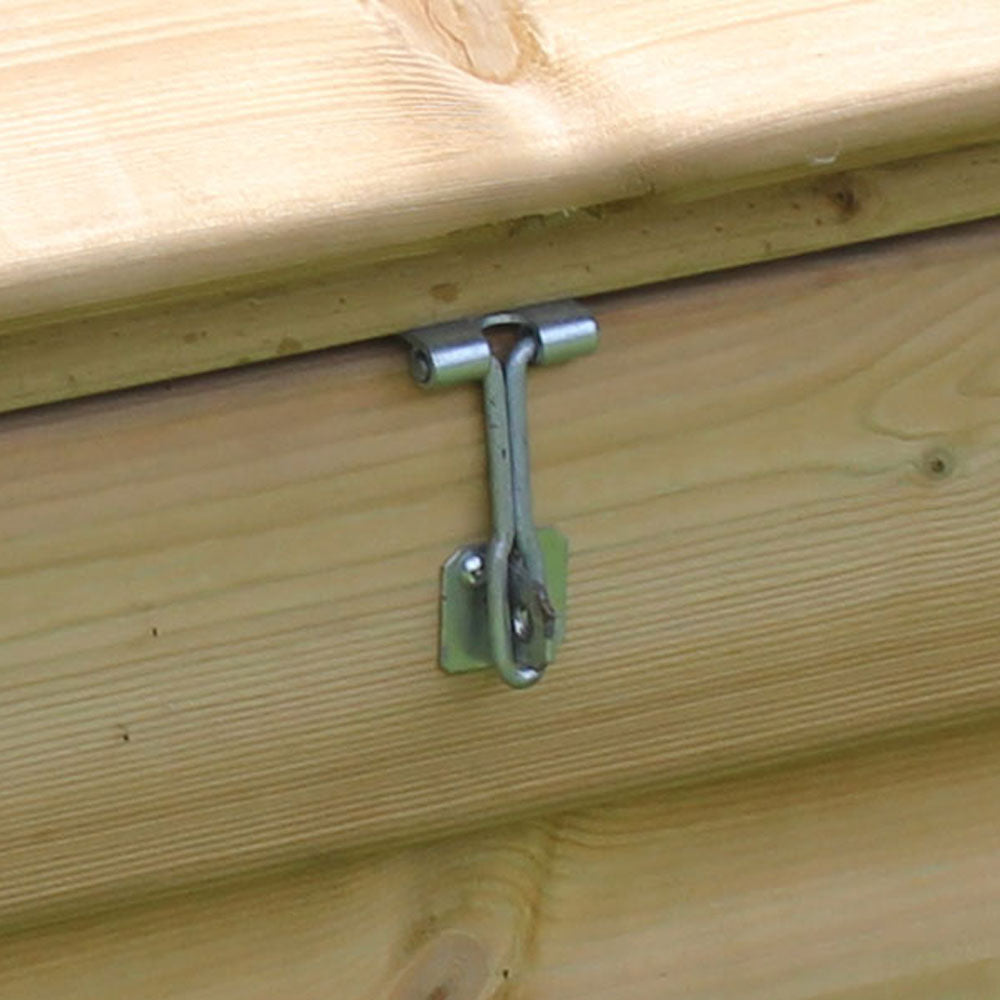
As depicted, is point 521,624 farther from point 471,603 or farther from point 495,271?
point 495,271

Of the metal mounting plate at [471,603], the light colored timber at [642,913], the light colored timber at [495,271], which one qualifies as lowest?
the light colored timber at [642,913]

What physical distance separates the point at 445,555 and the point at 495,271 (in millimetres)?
133

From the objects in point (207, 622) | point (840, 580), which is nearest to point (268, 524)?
point (207, 622)

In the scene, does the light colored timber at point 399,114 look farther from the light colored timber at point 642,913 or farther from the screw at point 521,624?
the light colored timber at point 642,913

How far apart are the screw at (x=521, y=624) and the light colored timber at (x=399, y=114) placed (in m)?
0.20

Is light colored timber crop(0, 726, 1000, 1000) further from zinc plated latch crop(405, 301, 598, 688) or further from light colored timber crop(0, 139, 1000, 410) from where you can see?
light colored timber crop(0, 139, 1000, 410)

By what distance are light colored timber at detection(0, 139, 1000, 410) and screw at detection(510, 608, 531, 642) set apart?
0.48 feet

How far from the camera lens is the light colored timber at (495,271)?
88 cm

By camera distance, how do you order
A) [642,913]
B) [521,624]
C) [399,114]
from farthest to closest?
[642,913] → [521,624] → [399,114]

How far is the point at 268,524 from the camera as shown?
0.94 m

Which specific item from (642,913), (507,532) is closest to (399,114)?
(507,532)

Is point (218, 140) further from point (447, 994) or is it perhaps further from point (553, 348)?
point (447, 994)

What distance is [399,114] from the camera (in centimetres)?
89

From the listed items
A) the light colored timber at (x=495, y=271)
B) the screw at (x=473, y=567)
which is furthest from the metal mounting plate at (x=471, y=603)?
the light colored timber at (x=495, y=271)
